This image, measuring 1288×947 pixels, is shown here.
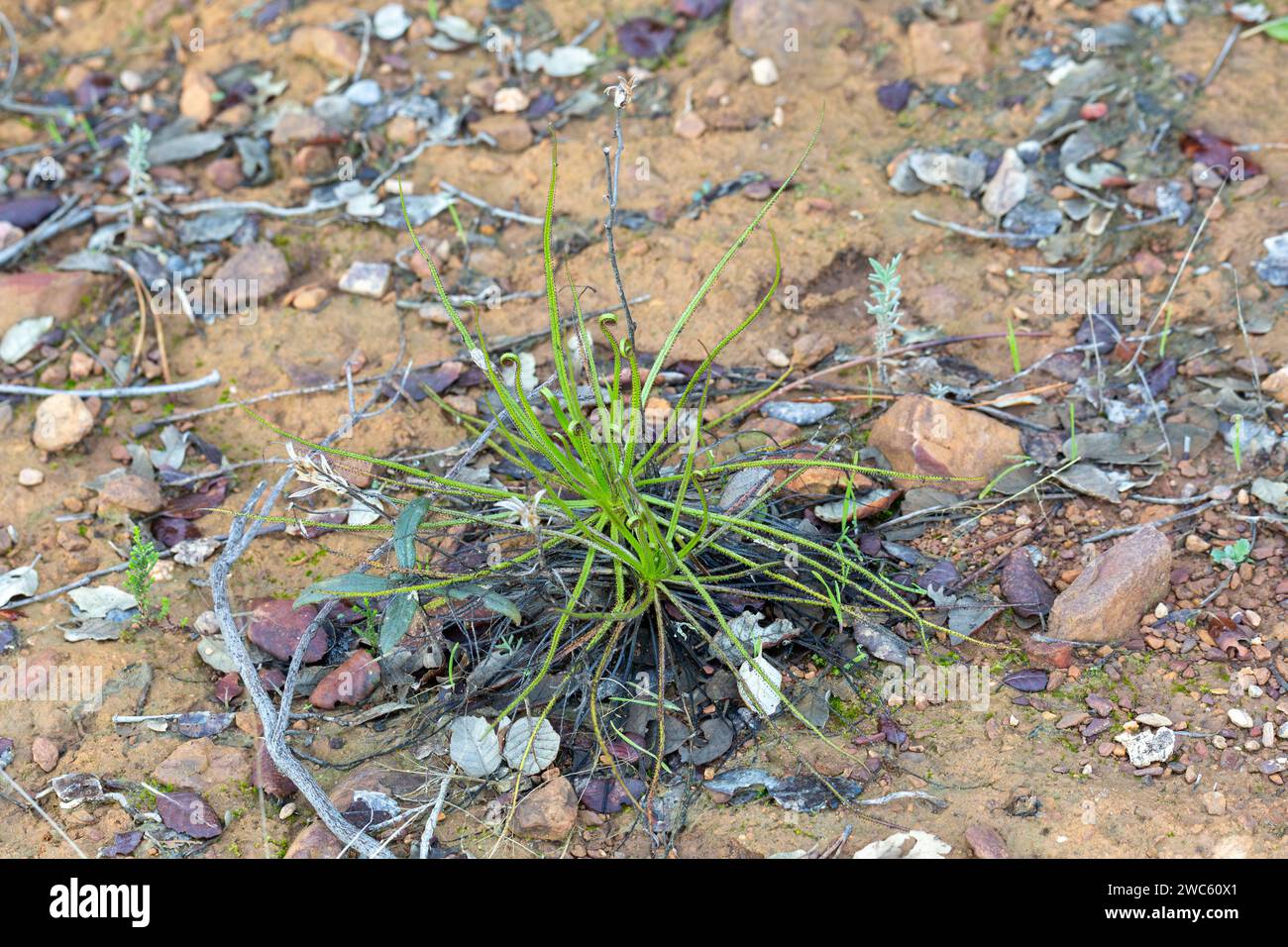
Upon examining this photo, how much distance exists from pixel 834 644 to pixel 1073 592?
48 centimetres

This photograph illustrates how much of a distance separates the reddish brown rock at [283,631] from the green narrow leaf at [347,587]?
42 cm

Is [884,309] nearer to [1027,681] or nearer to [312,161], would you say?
[1027,681]

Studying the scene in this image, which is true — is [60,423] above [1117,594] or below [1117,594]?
below

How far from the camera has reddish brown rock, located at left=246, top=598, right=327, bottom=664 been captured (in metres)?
2.35

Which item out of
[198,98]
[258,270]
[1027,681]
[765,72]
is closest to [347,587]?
[1027,681]

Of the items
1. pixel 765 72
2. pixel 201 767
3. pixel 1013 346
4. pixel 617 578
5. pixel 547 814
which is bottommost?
pixel 201 767

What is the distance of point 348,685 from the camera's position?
7.49 ft

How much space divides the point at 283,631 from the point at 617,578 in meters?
0.77

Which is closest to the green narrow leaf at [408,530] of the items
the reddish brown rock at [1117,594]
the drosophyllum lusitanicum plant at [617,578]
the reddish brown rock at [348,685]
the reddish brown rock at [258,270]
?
the drosophyllum lusitanicum plant at [617,578]

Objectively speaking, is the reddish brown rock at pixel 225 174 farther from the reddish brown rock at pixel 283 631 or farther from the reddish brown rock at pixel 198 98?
the reddish brown rock at pixel 283 631

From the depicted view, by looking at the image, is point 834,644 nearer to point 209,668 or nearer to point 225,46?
point 209,668

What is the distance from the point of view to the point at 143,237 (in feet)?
10.9

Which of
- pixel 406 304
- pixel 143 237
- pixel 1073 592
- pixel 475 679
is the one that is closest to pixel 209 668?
pixel 475 679

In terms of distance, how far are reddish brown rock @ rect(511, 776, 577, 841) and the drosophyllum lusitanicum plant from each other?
11 cm
